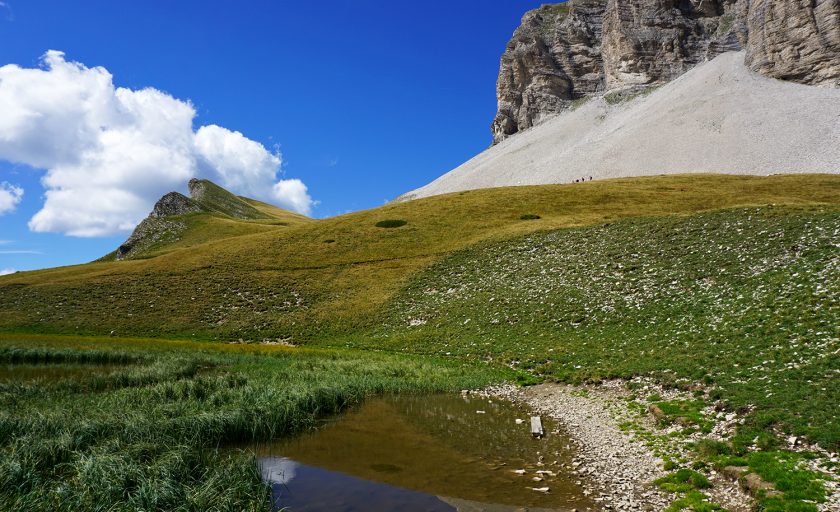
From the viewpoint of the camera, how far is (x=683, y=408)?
18.9 metres

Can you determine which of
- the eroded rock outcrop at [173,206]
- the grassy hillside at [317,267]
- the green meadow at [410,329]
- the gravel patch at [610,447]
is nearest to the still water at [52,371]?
the green meadow at [410,329]

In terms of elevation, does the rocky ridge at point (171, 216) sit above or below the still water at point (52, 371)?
above

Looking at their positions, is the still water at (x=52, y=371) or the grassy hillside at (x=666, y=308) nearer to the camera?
the grassy hillside at (x=666, y=308)

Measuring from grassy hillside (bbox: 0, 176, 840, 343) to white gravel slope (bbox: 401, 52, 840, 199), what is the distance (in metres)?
32.3

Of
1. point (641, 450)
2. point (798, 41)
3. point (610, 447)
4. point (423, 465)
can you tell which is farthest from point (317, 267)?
point (798, 41)

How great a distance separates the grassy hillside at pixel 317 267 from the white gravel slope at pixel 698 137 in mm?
32315

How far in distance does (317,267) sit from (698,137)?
12016 centimetres

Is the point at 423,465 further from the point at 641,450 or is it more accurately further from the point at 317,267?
the point at 317,267

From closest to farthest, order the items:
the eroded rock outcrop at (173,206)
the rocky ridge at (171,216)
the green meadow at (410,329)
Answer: the green meadow at (410,329)
the rocky ridge at (171,216)
the eroded rock outcrop at (173,206)

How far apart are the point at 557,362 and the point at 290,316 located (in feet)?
110

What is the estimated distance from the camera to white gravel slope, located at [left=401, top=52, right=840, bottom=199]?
115 m

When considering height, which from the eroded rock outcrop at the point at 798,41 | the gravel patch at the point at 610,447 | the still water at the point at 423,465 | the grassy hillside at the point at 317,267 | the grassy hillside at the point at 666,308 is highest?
the eroded rock outcrop at the point at 798,41

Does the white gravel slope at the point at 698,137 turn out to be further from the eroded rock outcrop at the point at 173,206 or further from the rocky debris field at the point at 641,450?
the rocky debris field at the point at 641,450

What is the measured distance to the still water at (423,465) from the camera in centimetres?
1255
